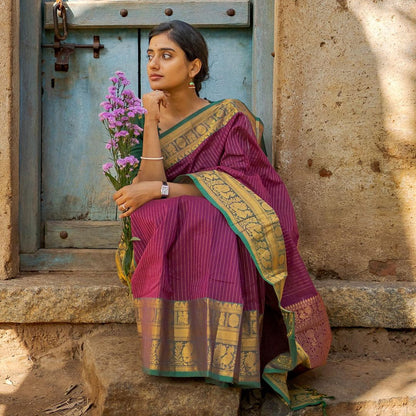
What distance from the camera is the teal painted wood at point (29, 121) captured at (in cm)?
353

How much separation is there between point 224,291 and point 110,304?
0.95 metres

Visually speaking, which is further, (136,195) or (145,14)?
(145,14)

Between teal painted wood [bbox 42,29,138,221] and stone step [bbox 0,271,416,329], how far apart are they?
2.36ft

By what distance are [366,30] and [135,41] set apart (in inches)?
53.8

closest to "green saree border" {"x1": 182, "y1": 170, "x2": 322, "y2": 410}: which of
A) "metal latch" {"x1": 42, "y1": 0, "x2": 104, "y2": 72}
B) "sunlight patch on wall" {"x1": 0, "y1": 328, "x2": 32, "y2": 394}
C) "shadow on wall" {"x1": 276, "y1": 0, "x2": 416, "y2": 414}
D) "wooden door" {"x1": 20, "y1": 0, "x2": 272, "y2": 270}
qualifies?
"shadow on wall" {"x1": 276, "y1": 0, "x2": 416, "y2": 414}

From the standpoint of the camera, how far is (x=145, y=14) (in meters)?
3.63

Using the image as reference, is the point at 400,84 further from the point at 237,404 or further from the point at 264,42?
the point at 237,404

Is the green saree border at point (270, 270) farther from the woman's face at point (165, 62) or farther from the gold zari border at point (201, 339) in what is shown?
the woman's face at point (165, 62)

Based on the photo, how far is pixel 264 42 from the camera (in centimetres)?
357

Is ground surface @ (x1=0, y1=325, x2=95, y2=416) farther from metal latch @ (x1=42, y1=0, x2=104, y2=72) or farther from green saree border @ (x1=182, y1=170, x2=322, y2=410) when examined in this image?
metal latch @ (x1=42, y1=0, x2=104, y2=72)

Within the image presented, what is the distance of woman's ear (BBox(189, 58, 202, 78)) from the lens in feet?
9.66

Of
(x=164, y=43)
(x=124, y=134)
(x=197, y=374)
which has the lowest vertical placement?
(x=197, y=374)

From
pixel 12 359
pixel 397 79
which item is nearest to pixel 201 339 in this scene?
pixel 12 359

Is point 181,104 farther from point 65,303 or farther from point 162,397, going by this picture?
point 162,397
